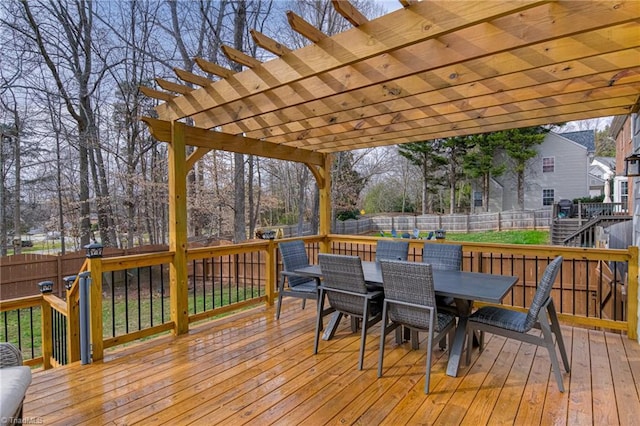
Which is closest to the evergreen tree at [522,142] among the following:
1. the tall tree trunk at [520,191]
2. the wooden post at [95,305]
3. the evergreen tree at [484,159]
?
the tall tree trunk at [520,191]

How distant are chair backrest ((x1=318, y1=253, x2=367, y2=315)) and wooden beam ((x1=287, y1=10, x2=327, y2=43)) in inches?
65.1

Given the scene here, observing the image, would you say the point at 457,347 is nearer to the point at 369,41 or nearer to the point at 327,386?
the point at 327,386

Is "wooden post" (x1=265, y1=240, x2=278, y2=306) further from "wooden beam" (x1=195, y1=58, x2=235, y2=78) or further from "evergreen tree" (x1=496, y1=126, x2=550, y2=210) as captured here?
"evergreen tree" (x1=496, y1=126, x2=550, y2=210)

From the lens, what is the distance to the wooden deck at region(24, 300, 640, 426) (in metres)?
2.15

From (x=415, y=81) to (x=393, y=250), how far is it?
78.1 inches

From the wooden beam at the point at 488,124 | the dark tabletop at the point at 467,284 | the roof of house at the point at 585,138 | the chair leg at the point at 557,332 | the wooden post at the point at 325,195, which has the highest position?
the roof of house at the point at 585,138

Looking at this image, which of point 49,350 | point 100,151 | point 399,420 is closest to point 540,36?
point 399,420

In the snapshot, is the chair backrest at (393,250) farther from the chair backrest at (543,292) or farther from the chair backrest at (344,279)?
the chair backrest at (543,292)

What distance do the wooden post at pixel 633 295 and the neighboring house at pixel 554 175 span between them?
583 inches

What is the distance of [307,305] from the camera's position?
473 centimetres

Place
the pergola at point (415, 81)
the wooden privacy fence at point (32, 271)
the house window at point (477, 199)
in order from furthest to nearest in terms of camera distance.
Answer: the house window at point (477, 199)
the wooden privacy fence at point (32, 271)
the pergola at point (415, 81)

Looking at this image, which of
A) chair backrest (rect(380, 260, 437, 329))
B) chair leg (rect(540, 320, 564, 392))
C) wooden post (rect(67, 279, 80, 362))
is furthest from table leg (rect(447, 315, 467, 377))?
wooden post (rect(67, 279, 80, 362))

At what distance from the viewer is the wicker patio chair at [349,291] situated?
2809 millimetres

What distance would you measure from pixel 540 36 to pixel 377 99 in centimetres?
144
